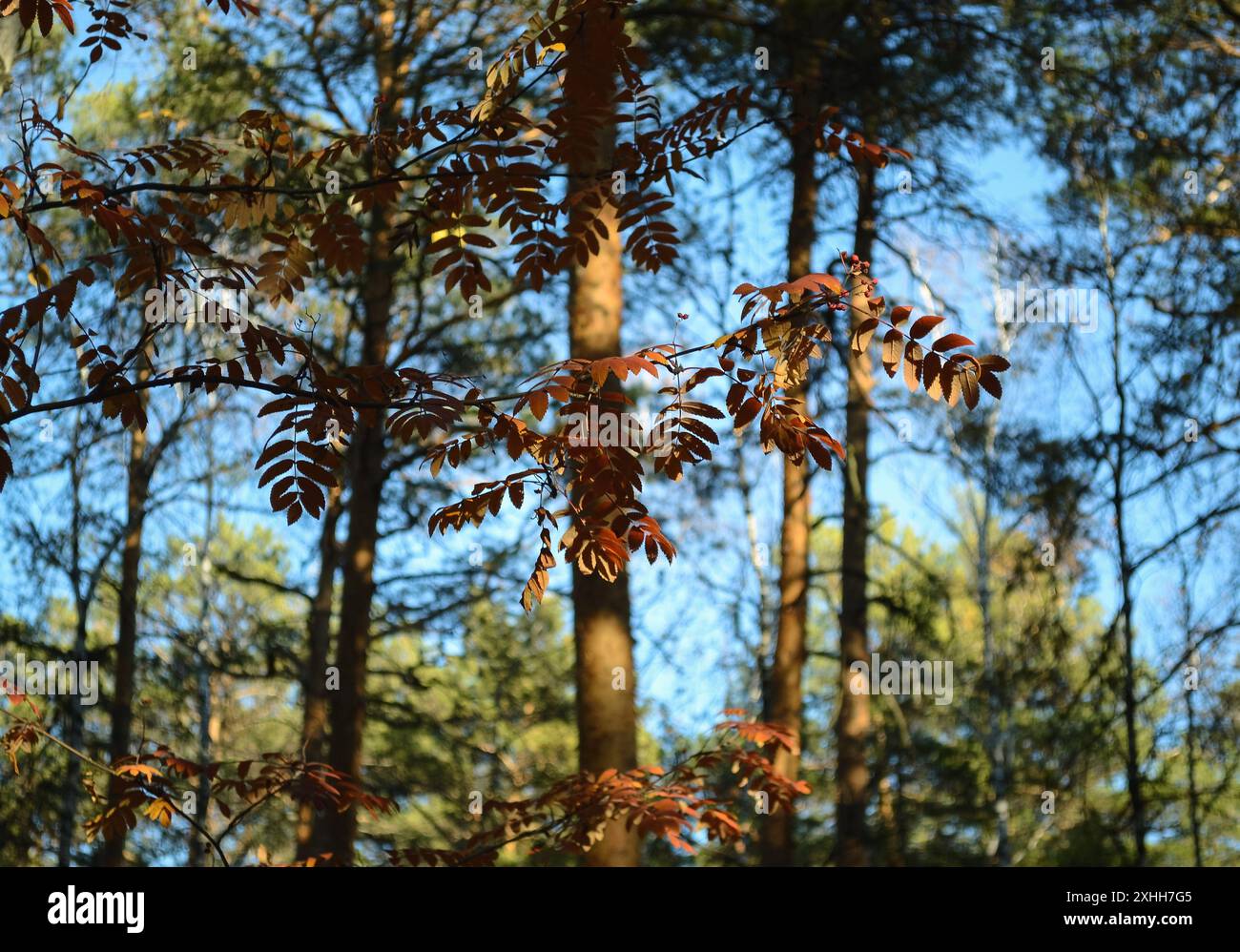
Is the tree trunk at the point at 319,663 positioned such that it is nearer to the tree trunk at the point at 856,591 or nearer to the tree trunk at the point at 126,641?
the tree trunk at the point at 126,641

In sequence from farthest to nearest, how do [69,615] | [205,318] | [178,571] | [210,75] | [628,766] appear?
[69,615], [178,571], [210,75], [628,766], [205,318]

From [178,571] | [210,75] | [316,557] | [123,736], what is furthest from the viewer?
[178,571]

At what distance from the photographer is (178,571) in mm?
14391

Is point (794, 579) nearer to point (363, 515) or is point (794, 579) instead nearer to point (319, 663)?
point (363, 515)

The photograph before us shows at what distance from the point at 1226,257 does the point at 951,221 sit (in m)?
2.12

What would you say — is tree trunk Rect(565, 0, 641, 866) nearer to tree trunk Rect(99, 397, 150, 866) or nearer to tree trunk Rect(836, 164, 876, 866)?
tree trunk Rect(836, 164, 876, 866)

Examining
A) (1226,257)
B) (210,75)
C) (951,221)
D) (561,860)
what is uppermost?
(210,75)

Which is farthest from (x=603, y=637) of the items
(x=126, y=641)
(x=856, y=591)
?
(x=126, y=641)

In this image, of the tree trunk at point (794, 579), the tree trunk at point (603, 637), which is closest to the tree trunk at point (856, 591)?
the tree trunk at point (794, 579)

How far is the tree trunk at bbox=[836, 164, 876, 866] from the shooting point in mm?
9766

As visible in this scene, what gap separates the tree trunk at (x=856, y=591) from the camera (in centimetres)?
977

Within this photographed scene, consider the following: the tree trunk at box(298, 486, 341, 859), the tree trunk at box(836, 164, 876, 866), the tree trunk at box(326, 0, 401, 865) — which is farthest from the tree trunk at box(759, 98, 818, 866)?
the tree trunk at box(298, 486, 341, 859)

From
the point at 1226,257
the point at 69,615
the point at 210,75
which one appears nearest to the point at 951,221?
the point at 1226,257
